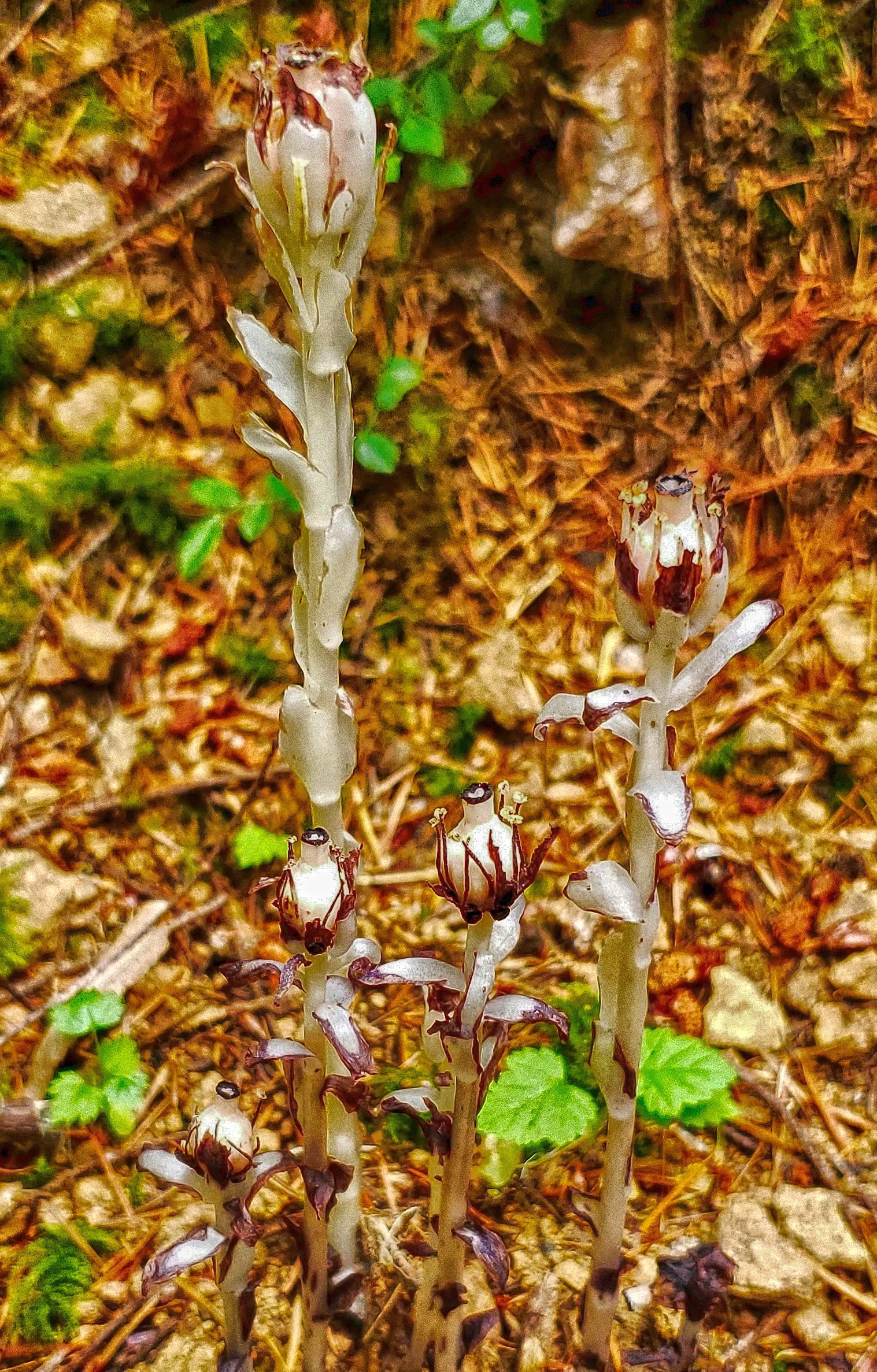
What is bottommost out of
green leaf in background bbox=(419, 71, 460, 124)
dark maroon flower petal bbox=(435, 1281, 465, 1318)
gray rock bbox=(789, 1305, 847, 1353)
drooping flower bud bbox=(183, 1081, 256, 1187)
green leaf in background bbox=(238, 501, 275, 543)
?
gray rock bbox=(789, 1305, 847, 1353)

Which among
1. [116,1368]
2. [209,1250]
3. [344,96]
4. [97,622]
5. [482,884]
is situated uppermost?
[97,622]

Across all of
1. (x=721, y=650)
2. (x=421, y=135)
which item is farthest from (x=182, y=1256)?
(x=421, y=135)

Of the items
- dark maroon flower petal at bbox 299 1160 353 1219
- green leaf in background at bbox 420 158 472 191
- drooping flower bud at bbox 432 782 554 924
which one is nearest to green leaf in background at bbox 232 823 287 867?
dark maroon flower petal at bbox 299 1160 353 1219

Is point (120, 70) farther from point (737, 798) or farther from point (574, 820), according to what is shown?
point (737, 798)

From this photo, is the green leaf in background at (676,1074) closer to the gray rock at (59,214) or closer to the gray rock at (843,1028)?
the gray rock at (843,1028)

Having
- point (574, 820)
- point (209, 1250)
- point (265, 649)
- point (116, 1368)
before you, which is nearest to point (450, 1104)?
point (209, 1250)

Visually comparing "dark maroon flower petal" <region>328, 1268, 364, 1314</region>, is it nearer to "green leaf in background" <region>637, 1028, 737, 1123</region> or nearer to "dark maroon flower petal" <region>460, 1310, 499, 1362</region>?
"dark maroon flower petal" <region>460, 1310, 499, 1362</region>
